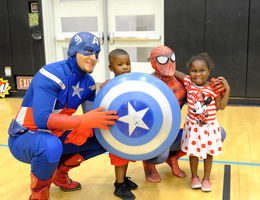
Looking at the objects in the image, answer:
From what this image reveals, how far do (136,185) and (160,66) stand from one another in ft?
2.81

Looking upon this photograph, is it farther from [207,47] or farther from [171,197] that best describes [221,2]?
[171,197]

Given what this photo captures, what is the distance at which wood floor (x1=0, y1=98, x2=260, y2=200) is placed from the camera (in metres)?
2.27

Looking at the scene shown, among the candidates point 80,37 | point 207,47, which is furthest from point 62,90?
point 207,47

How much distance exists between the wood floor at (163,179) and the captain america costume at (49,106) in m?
0.37

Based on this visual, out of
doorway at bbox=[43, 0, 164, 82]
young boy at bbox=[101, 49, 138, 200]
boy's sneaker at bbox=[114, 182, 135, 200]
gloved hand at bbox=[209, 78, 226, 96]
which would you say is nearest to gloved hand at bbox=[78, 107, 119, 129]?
young boy at bbox=[101, 49, 138, 200]

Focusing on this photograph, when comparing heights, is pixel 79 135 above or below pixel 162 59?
below

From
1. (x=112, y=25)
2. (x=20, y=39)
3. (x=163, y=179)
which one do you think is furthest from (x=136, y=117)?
(x=20, y=39)

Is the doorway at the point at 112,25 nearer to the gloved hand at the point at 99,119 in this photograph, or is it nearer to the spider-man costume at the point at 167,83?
the spider-man costume at the point at 167,83

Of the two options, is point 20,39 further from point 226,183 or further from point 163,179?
point 226,183

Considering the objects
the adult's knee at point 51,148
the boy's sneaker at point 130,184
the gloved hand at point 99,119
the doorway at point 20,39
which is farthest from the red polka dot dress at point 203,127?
the doorway at point 20,39

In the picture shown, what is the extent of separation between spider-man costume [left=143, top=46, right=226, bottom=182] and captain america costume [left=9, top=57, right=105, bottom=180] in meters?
0.47

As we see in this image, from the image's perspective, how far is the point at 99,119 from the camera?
72.7 inches

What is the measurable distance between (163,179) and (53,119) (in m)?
1.05

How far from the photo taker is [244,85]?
499cm
